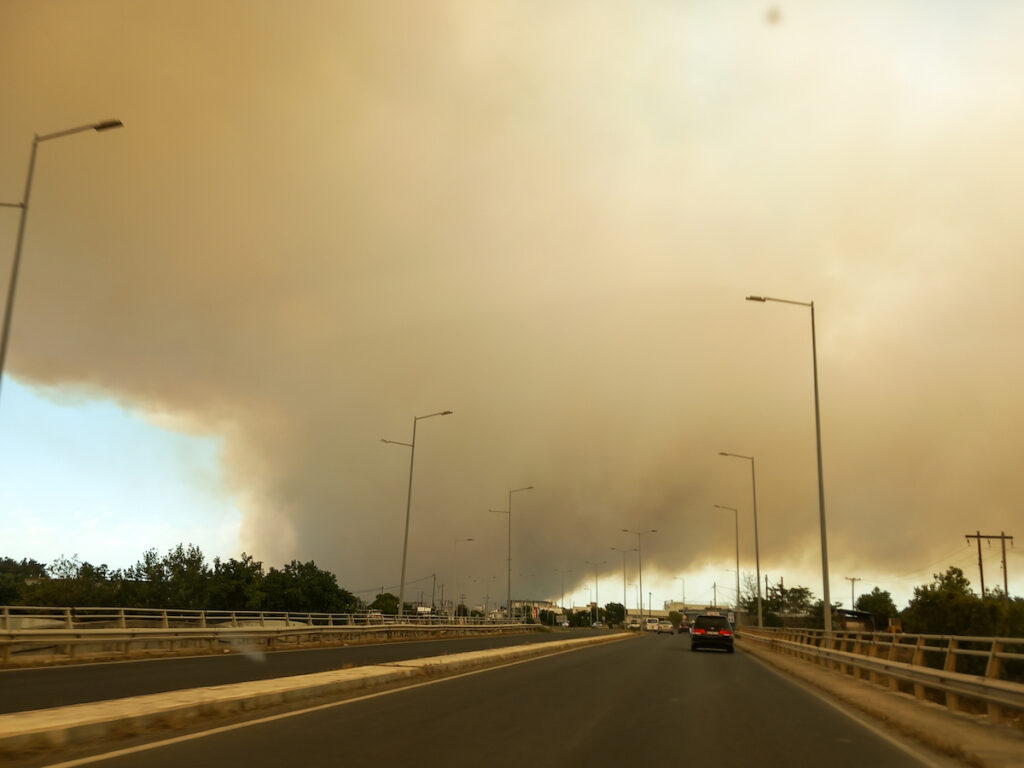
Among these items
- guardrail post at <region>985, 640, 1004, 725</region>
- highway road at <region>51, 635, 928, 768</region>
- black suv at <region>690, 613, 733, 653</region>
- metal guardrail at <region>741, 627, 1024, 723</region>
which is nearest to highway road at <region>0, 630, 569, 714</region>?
highway road at <region>51, 635, 928, 768</region>

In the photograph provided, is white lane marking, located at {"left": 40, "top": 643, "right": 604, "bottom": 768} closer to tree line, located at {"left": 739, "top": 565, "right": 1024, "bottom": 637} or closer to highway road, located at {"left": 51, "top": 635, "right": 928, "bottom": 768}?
highway road, located at {"left": 51, "top": 635, "right": 928, "bottom": 768}

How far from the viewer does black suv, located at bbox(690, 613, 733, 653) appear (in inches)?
1770

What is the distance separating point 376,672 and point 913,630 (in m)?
72.0

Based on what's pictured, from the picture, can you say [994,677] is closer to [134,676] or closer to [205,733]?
[205,733]

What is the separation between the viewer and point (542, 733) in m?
11.2

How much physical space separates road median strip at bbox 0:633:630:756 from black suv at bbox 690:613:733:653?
98.4 ft

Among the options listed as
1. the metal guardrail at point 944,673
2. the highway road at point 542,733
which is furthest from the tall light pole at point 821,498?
the highway road at point 542,733

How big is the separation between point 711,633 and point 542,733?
36.5 m

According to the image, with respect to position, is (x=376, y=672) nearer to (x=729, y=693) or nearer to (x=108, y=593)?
(x=729, y=693)

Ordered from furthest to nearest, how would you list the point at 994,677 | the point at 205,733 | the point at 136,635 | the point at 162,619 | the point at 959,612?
the point at 959,612 → the point at 162,619 → the point at 136,635 → the point at 994,677 → the point at 205,733

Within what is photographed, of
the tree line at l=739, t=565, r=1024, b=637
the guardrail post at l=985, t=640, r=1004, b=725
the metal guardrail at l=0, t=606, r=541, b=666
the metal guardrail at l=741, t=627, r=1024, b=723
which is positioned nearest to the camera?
the metal guardrail at l=741, t=627, r=1024, b=723

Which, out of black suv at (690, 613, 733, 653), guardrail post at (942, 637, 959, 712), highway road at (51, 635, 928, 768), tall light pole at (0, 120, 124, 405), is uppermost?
tall light pole at (0, 120, 124, 405)

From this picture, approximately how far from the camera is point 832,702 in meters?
17.8

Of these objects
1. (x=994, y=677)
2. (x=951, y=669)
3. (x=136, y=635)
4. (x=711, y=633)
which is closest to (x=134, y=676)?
(x=136, y=635)
